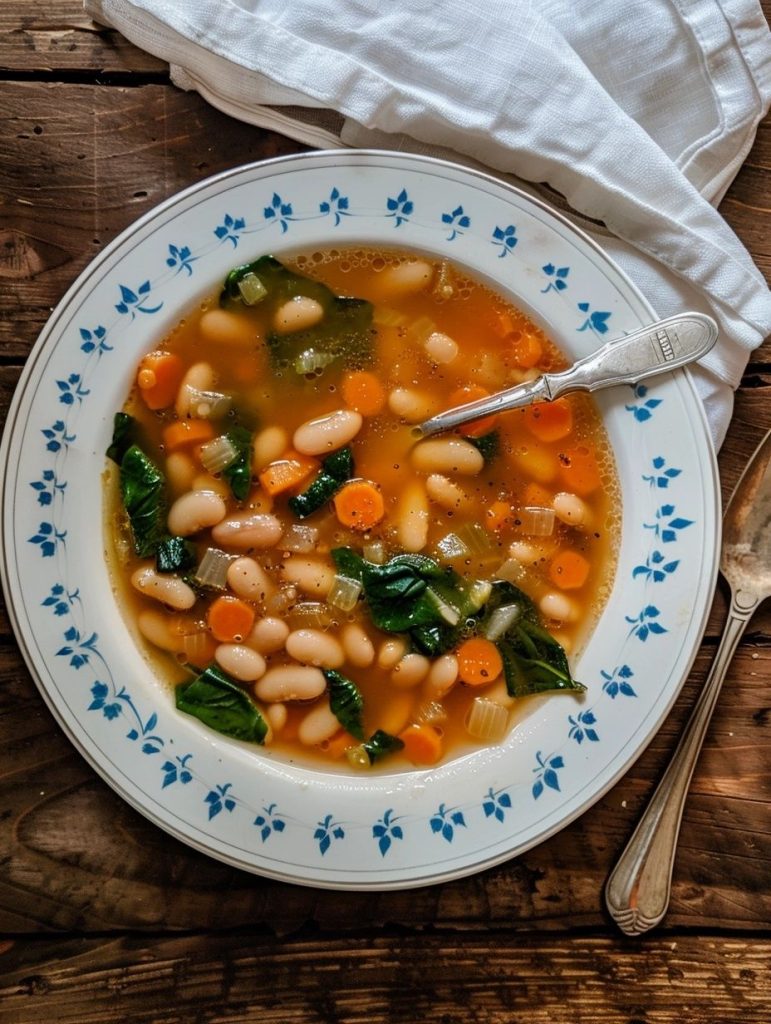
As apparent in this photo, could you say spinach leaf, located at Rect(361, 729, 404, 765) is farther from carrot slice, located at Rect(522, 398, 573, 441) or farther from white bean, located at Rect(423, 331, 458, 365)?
white bean, located at Rect(423, 331, 458, 365)

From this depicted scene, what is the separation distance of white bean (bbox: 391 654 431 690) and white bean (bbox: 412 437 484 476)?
474mm

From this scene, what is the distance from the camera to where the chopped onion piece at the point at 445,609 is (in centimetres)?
204

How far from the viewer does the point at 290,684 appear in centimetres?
200

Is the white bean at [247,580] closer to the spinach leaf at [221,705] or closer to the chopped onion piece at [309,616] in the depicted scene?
the chopped onion piece at [309,616]

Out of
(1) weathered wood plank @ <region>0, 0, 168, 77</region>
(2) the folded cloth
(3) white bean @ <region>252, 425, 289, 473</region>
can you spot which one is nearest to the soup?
Result: (3) white bean @ <region>252, 425, 289, 473</region>

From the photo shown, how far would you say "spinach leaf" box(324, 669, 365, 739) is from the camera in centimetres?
203

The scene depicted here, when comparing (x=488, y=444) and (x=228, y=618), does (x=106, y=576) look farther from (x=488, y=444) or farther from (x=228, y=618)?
(x=488, y=444)

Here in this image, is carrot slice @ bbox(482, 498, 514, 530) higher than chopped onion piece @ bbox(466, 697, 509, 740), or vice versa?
carrot slice @ bbox(482, 498, 514, 530)

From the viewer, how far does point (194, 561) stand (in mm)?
2037

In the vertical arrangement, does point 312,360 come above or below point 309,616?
above

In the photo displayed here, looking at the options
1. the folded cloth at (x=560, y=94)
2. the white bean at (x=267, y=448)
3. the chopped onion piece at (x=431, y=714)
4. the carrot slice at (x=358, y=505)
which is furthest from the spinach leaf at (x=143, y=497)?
the folded cloth at (x=560, y=94)

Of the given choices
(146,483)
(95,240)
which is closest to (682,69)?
(95,240)

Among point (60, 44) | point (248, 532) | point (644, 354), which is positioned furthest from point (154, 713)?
point (60, 44)

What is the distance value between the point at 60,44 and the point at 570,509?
1755 millimetres
